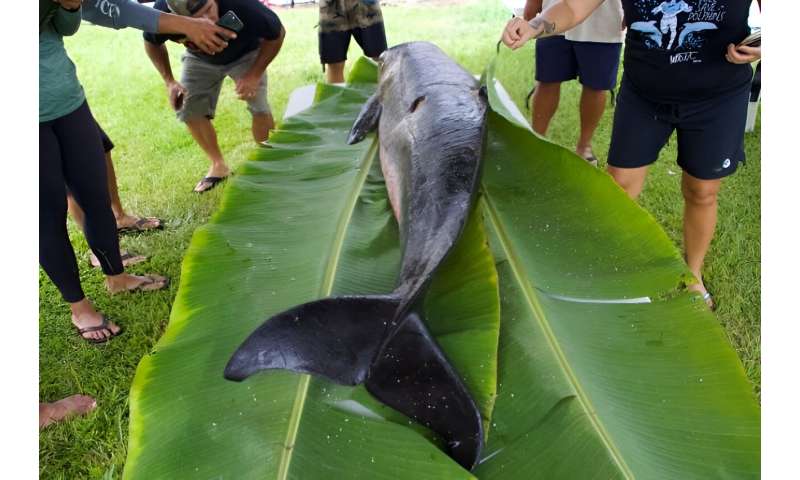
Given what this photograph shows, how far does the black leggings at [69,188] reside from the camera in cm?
273

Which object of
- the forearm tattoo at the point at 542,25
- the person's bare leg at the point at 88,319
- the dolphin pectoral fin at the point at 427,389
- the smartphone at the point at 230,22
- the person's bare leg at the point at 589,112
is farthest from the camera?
the person's bare leg at the point at 589,112

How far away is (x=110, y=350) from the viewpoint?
3.13m

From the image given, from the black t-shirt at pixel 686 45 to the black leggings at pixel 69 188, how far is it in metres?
2.71

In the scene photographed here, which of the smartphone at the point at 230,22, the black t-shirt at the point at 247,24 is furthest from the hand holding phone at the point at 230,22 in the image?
the black t-shirt at the point at 247,24

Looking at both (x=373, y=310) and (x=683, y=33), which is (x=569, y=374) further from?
(x=683, y=33)

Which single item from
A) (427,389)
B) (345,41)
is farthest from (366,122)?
(345,41)

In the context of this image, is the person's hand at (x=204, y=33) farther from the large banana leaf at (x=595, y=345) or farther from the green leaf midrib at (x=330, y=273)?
the large banana leaf at (x=595, y=345)

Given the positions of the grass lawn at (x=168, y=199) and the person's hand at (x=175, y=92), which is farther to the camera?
the person's hand at (x=175, y=92)

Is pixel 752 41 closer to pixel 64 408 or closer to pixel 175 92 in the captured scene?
pixel 64 408

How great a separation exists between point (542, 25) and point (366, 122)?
94cm

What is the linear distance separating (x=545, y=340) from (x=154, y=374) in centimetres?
109

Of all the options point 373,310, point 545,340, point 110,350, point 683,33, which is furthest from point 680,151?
point 110,350

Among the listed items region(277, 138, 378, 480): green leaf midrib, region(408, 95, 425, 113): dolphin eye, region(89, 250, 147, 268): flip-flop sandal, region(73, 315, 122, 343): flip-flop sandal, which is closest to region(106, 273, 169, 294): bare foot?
region(89, 250, 147, 268): flip-flop sandal

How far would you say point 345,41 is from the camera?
4.96 meters
